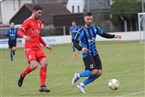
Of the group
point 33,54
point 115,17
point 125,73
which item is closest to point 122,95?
point 33,54

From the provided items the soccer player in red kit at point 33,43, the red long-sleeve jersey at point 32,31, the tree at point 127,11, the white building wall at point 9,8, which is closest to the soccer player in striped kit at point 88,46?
the soccer player in red kit at point 33,43

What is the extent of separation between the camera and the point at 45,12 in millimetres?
58719

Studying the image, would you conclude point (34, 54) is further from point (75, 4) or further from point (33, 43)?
point (75, 4)

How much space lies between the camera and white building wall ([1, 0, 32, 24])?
61.9 m

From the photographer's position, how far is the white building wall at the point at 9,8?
61875 mm

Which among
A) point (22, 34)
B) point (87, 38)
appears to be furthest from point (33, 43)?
point (87, 38)

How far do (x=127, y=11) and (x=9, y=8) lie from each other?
19.6 m

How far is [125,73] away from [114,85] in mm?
4780

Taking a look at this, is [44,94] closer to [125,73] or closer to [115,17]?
[125,73]

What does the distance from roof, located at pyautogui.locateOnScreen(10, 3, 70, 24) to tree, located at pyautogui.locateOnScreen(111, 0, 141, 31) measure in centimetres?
805

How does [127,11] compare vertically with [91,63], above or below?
above

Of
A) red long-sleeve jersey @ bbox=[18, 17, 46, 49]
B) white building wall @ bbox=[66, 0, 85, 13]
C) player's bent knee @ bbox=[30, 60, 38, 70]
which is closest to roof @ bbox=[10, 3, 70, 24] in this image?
white building wall @ bbox=[66, 0, 85, 13]

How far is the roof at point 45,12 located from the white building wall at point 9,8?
2485 millimetres

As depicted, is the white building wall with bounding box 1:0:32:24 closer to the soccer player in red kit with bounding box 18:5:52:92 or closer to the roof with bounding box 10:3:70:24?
the roof with bounding box 10:3:70:24
